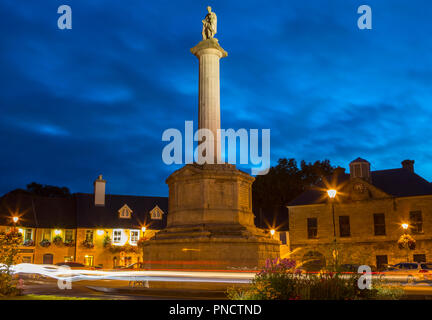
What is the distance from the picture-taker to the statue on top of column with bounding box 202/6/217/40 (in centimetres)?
2469

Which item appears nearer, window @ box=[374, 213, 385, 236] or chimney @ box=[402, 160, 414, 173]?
window @ box=[374, 213, 385, 236]

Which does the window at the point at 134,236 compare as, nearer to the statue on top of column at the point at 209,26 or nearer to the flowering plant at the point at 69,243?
the flowering plant at the point at 69,243

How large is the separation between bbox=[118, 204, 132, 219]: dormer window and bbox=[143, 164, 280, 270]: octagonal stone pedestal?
34.1 metres

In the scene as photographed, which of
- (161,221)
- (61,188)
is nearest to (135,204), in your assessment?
(161,221)

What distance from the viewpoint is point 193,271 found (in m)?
18.9

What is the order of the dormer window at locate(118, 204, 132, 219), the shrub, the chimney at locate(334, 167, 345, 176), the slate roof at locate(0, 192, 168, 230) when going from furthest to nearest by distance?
the dormer window at locate(118, 204, 132, 219)
the slate roof at locate(0, 192, 168, 230)
the chimney at locate(334, 167, 345, 176)
the shrub

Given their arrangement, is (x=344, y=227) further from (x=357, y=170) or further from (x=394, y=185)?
(x=394, y=185)

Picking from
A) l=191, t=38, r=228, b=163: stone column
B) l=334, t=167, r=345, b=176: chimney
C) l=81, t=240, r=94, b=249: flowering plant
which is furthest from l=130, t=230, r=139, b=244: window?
l=191, t=38, r=228, b=163: stone column

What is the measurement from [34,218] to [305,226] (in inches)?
1212

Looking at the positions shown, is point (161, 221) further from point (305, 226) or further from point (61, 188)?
point (61, 188)

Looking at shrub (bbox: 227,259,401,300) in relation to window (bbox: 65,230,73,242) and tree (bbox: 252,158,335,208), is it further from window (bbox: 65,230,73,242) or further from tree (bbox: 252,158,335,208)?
tree (bbox: 252,158,335,208)

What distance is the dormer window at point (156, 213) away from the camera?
57.3 m

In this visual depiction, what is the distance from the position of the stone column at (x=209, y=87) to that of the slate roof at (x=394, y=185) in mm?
24285

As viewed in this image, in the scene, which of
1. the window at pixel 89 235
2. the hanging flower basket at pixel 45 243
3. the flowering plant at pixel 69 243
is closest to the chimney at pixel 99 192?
the window at pixel 89 235
